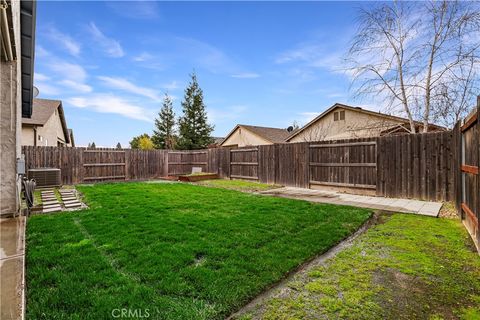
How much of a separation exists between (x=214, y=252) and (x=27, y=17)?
23.3 feet

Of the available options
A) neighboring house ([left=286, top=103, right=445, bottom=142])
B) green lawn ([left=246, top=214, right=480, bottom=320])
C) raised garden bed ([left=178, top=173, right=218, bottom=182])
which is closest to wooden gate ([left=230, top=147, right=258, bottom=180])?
raised garden bed ([left=178, top=173, right=218, bottom=182])

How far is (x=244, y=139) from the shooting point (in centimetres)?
2331

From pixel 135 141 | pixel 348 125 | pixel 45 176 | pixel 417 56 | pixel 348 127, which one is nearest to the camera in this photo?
pixel 45 176

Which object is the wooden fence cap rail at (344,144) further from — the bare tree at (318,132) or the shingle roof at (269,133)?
the shingle roof at (269,133)

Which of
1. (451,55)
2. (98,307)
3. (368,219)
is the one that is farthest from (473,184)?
(451,55)

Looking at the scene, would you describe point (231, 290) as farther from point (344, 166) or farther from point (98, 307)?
point (344, 166)

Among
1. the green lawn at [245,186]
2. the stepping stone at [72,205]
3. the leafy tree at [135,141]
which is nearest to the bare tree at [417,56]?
the green lawn at [245,186]

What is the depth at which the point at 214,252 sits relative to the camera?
300 centimetres

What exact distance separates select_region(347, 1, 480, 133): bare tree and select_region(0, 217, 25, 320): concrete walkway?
1121 cm

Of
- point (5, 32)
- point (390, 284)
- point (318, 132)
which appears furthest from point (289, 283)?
point (318, 132)

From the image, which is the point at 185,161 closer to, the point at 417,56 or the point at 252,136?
the point at 252,136

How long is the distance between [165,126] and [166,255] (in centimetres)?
2800

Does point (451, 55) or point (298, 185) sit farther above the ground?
point (451, 55)

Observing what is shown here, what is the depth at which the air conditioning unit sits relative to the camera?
8.63 m
